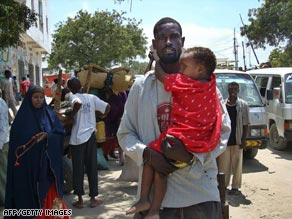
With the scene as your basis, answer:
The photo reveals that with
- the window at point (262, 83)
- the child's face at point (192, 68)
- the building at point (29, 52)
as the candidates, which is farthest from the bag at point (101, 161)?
the building at point (29, 52)

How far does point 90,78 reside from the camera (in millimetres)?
7016

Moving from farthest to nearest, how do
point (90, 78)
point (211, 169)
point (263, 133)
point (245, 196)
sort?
point (263, 133), point (90, 78), point (245, 196), point (211, 169)

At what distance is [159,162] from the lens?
6.61ft

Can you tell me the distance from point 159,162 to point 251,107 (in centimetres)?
627

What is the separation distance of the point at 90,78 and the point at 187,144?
524 centimetres

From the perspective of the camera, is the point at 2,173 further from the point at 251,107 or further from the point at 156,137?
the point at 251,107

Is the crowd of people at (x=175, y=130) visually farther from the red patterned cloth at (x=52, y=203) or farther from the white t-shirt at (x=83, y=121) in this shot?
the white t-shirt at (x=83, y=121)

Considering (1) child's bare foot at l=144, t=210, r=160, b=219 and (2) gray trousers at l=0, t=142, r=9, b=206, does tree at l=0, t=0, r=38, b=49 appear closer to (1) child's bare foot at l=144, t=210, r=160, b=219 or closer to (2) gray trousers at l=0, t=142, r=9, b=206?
(2) gray trousers at l=0, t=142, r=9, b=206

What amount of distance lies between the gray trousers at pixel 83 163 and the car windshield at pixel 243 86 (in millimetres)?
3639

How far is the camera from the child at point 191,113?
1999mm

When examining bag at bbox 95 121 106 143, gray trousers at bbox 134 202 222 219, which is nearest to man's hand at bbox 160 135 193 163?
gray trousers at bbox 134 202 222 219

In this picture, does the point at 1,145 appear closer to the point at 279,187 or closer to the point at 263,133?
the point at 279,187

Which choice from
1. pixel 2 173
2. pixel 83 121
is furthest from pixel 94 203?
pixel 2 173

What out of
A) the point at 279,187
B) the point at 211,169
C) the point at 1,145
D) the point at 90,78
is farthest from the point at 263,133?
the point at 211,169
